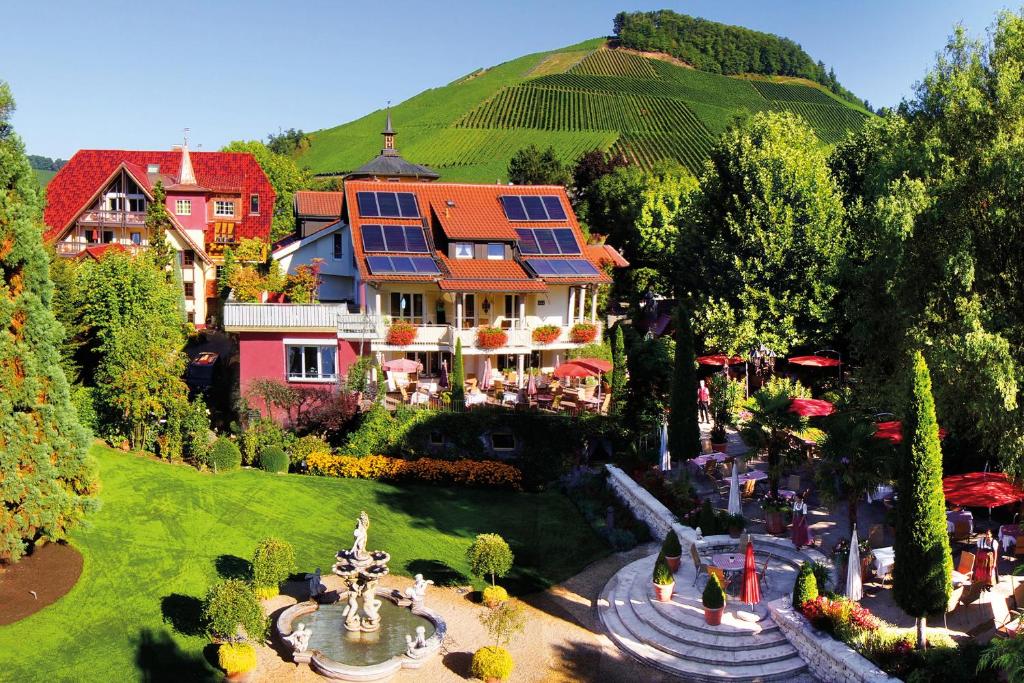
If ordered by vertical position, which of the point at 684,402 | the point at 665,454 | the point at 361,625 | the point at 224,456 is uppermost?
the point at 684,402

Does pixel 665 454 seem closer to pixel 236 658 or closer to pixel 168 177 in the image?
pixel 236 658

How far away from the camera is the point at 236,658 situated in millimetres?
21625

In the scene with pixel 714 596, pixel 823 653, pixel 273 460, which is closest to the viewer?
pixel 823 653

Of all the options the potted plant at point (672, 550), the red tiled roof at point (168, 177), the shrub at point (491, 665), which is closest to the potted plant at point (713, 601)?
the potted plant at point (672, 550)

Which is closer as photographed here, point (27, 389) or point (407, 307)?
point (27, 389)

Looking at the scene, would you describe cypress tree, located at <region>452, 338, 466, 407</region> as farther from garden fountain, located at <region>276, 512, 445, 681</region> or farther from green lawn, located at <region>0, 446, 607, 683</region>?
garden fountain, located at <region>276, 512, 445, 681</region>

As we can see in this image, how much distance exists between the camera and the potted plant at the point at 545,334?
41.9 metres

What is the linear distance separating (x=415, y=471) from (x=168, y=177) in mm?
34887

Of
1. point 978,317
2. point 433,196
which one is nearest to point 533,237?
point 433,196

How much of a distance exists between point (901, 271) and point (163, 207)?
3753 centimetres

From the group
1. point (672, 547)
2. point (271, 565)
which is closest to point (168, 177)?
point (271, 565)

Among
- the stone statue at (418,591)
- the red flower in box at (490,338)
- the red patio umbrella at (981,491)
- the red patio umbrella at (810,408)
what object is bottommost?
the stone statue at (418,591)

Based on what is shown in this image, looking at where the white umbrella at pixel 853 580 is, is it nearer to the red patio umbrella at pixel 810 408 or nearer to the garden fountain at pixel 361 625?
the red patio umbrella at pixel 810 408

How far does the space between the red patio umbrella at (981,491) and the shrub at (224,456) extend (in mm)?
22928
